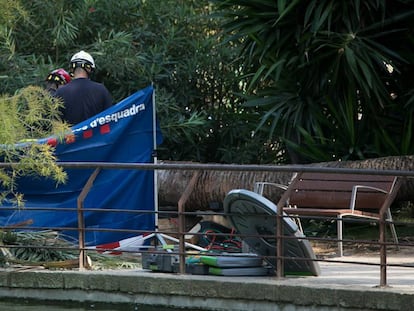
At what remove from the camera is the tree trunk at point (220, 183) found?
11.5 m

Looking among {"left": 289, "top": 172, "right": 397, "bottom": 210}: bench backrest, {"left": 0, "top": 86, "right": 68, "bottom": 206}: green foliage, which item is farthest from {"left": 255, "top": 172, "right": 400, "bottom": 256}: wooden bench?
{"left": 0, "top": 86, "right": 68, "bottom": 206}: green foliage

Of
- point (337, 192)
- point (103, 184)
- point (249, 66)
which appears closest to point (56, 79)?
point (103, 184)

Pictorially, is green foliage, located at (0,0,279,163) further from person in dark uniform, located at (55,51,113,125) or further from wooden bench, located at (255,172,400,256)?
person in dark uniform, located at (55,51,113,125)

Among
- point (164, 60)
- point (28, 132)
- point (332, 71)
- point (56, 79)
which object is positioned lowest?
point (28, 132)

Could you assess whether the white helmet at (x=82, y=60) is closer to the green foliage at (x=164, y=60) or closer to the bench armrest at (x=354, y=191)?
the bench armrest at (x=354, y=191)

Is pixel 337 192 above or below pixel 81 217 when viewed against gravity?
above

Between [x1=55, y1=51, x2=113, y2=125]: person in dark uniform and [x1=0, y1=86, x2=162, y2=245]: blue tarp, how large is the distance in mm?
508

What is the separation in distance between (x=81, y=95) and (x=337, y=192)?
8.37 ft

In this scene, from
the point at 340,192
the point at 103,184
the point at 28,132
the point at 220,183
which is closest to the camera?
the point at 28,132

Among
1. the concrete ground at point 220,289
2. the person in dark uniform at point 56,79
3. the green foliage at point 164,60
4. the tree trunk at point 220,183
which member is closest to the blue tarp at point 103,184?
the concrete ground at point 220,289

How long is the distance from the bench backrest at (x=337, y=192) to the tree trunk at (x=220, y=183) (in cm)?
82

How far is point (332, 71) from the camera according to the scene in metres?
12.1

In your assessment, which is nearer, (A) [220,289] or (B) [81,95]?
(A) [220,289]

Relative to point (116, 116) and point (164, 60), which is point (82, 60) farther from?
point (164, 60)
